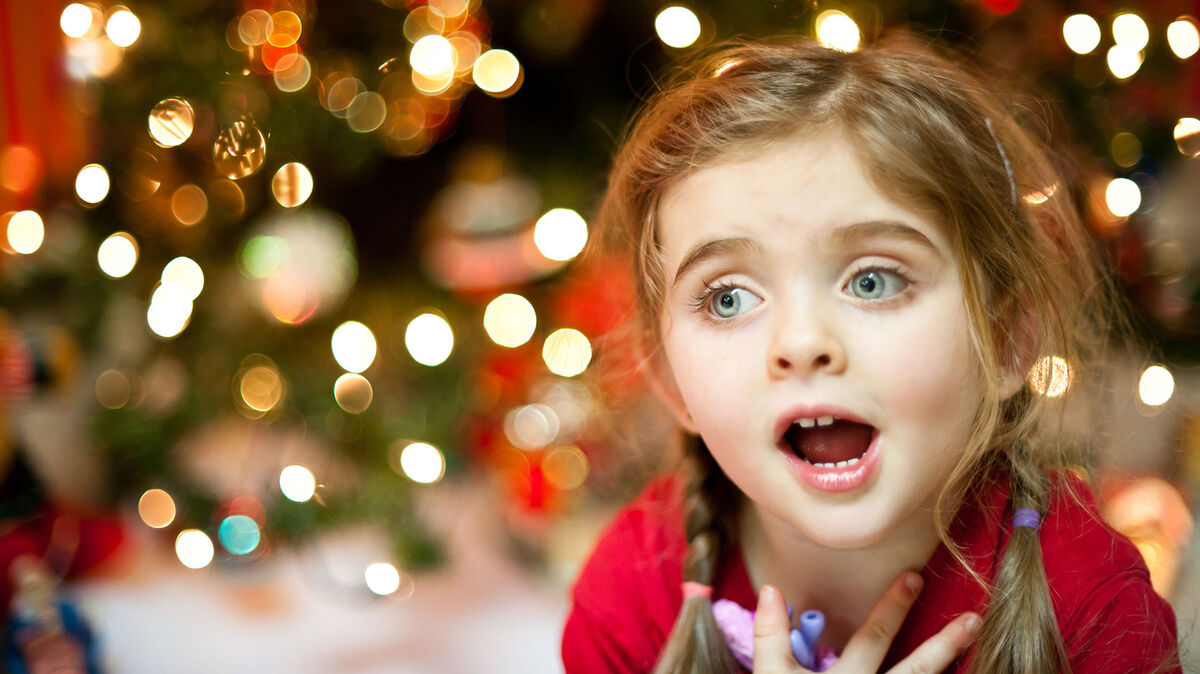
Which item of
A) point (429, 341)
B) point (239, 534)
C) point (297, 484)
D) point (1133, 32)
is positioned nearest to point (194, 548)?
point (239, 534)

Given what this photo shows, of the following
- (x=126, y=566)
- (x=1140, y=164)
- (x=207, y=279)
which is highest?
(x=1140, y=164)

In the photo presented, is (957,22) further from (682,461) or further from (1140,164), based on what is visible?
(682,461)

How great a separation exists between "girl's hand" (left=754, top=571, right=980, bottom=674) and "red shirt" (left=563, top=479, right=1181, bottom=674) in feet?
0.10

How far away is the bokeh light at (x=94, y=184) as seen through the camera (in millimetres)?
1281

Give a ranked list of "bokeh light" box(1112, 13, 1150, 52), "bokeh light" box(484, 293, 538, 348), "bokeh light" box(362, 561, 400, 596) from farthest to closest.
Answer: "bokeh light" box(484, 293, 538, 348) < "bokeh light" box(362, 561, 400, 596) < "bokeh light" box(1112, 13, 1150, 52)

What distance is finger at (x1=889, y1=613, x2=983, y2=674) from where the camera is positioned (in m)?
0.65

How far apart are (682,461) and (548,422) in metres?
0.56

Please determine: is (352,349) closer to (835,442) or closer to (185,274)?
(185,274)

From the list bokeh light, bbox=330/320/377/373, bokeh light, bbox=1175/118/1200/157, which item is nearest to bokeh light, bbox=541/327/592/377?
bokeh light, bbox=330/320/377/373

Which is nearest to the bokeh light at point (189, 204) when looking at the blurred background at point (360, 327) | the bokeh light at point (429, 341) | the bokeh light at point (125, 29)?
the blurred background at point (360, 327)

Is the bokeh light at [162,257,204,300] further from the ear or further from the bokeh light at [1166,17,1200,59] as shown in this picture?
the bokeh light at [1166,17,1200,59]

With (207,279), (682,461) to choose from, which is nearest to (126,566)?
(207,279)

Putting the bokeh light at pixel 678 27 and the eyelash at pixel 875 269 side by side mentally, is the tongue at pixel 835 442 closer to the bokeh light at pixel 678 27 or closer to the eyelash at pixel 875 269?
the eyelash at pixel 875 269

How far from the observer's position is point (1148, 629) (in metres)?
0.64
